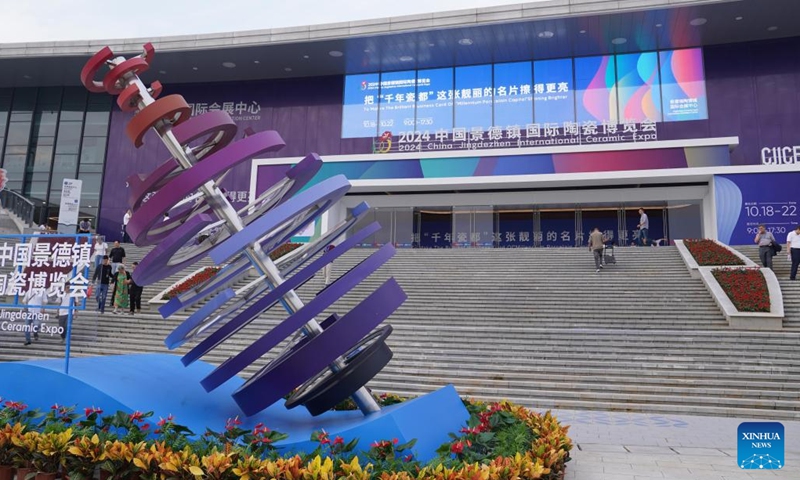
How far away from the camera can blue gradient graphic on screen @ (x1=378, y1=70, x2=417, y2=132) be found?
3231cm

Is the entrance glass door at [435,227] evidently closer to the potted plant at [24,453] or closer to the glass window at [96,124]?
the glass window at [96,124]

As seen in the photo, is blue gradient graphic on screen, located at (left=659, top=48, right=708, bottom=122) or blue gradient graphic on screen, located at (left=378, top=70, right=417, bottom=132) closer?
blue gradient graphic on screen, located at (left=659, top=48, right=708, bottom=122)

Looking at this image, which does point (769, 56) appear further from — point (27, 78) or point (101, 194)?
point (27, 78)

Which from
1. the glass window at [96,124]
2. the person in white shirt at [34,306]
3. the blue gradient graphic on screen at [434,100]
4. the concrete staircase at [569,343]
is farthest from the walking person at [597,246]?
the glass window at [96,124]

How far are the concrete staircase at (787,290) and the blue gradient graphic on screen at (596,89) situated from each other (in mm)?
11280

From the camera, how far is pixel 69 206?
21.7 metres

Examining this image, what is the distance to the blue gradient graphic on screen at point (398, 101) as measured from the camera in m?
32.3

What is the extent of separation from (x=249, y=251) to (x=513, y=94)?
27.7 metres

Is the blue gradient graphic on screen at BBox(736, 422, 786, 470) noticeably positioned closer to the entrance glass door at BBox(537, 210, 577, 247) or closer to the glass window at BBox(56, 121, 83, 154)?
the entrance glass door at BBox(537, 210, 577, 247)

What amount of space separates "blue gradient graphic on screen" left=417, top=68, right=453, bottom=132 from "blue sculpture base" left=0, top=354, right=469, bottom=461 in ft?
86.4

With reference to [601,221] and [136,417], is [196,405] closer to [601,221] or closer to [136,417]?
[136,417]

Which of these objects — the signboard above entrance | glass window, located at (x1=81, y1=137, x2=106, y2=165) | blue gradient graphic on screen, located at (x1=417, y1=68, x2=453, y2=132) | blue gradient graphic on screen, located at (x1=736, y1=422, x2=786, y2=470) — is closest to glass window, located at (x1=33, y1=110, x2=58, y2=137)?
glass window, located at (x1=81, y1=137, x2=106, y2=165)

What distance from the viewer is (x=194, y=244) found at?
7164 millimetres

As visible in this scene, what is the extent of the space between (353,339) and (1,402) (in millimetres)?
3892
